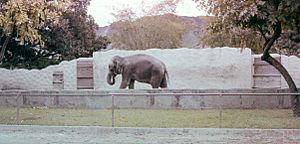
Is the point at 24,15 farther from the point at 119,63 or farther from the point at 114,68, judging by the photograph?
the point at 114,68

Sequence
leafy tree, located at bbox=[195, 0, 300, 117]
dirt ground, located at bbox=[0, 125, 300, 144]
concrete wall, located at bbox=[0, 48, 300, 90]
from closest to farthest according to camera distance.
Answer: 1. dirt ground, located at bbox=[0, 125, 300, 144]
2. leafy tree, located at bbox=[195, 0, 300, 117]
3. concrete wall, located at bbox=[0, 48, 300, 90]

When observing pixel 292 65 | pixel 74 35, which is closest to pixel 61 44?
pixel 74 35

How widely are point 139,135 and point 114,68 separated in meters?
13.2

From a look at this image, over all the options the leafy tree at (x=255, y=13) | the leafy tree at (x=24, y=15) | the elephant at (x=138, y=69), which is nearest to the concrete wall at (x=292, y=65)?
the elephant at (x=138, y=69)

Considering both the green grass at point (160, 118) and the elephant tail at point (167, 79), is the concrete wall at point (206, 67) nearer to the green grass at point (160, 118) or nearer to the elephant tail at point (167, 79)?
the elephant tail at point (167, 79)

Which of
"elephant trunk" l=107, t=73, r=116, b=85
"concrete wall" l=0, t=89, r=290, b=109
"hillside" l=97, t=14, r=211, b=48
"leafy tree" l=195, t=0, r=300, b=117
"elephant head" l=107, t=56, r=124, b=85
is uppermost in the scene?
"hillside" l=97, t=14, r=211, b=48

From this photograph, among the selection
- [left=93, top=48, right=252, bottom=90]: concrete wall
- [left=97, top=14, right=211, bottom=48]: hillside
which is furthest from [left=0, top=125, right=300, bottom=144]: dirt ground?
[left=97, top=14, right=211, bottom=48]: hillside

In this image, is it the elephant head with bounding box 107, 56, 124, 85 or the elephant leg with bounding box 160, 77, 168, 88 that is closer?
the elephant head with bounding box 107, 56, 124, 85

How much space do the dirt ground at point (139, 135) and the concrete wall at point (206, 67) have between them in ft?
48.3

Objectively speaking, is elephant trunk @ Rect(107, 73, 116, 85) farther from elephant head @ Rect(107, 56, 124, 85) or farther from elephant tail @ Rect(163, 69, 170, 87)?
elephant tail @ Rect(163, 69, 170, 87)

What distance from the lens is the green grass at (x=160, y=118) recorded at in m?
17.7

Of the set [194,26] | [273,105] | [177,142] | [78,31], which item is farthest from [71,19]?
[177,142]

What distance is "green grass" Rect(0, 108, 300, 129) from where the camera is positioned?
17.7 metres

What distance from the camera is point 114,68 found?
29.0 metres
